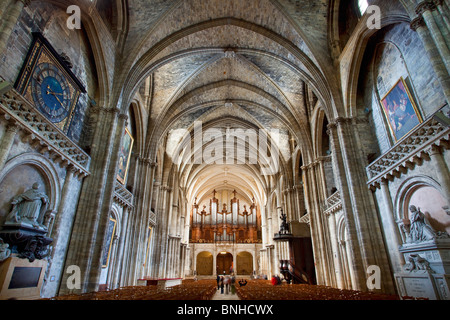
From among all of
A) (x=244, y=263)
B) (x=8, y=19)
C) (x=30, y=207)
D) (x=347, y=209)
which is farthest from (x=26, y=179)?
(x=244, y=263)

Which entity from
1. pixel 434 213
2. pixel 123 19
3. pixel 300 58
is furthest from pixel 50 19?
pixel 434 213

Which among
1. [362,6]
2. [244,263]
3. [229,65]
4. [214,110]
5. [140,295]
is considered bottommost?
[140,295]

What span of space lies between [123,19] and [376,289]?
44.7 ft

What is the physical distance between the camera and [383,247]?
7895 millimetres

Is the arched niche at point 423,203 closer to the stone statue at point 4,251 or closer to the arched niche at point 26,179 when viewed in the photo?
the stone statue at point 4,251

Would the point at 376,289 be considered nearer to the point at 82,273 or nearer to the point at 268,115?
the point at 82,273

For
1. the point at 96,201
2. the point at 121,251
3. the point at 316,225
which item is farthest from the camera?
the point at 316,225

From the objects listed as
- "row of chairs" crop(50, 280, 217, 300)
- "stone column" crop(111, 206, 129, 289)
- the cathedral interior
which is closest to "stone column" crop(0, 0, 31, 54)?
the cathedral interior

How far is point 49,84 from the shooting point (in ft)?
23.4

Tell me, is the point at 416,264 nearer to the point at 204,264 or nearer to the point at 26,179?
the point at 26,179

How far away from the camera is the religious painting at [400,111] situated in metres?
7.38

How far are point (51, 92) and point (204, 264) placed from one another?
100 ft

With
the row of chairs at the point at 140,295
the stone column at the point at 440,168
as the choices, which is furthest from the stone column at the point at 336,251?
the row of chairs at the point at 140,295

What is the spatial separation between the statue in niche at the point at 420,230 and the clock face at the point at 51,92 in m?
10.4
